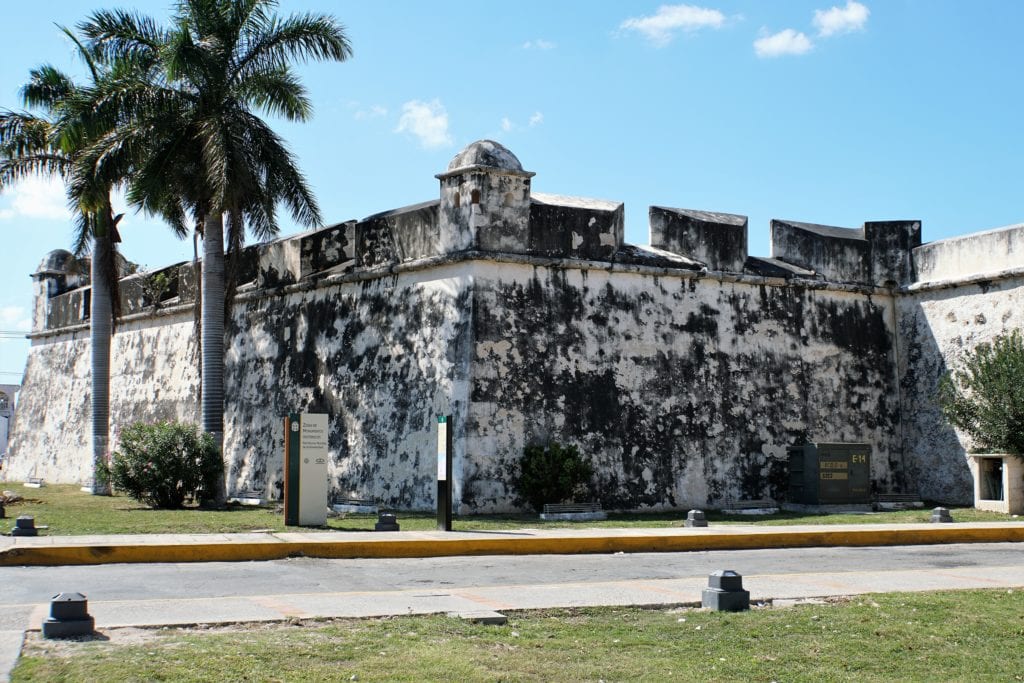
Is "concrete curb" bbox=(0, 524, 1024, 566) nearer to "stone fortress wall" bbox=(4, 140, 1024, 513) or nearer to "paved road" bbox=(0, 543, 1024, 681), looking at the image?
"paved road" bbox=(0, 543, 1024, 681)

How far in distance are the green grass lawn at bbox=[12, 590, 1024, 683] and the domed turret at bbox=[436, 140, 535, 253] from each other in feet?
34.1

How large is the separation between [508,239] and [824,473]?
626 centimetres

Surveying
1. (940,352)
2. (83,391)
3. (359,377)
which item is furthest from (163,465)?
(940,352)

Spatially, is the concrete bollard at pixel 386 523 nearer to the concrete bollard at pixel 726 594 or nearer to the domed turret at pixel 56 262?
the concrete bollard at pixel 726 594

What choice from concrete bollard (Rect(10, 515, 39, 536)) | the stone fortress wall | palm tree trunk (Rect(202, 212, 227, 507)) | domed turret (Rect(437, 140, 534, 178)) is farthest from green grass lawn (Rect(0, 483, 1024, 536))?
domed turret (Rect(437, 140, 534, 178))

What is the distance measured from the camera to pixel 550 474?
1638 cm

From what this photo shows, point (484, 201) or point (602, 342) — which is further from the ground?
point (484, 201)

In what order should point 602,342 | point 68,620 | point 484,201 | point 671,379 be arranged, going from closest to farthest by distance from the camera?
1. point 68,620
2. point 484,201
3. point 602,342
4. point 671,379

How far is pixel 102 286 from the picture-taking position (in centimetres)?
2234

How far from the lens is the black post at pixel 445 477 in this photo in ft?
44.6

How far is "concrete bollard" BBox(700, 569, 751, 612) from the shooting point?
7637mm

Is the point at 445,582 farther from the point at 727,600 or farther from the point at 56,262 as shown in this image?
the point at 56,262

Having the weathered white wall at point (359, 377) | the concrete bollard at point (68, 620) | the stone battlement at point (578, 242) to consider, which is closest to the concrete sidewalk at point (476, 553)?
the concrete bollard at point (68, 620)

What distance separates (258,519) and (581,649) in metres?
9.82
